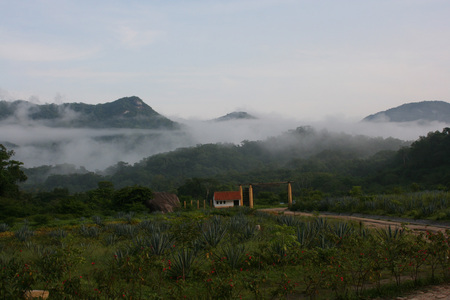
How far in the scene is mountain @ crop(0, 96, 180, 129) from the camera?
184375 millimetres

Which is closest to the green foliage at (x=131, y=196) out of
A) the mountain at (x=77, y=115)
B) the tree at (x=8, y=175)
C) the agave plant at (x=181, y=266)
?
the tree at (x=8, y=175)

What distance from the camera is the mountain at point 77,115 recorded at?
605ft

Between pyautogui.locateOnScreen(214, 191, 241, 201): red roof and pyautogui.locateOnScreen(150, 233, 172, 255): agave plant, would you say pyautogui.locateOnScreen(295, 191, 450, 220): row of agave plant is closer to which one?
pyautogui.locateOnScreen(150, 233, 172, 255): agave plant

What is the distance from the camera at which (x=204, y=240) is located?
9.38 meters

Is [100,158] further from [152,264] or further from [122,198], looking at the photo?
[152,264]

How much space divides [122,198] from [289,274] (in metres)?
→ 27.1

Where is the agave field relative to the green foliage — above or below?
above

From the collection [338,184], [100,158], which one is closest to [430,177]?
[338,184]

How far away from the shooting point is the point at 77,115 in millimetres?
191125

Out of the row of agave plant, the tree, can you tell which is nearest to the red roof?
the row of agave plant

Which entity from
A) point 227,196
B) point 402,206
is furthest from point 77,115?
point 402,206

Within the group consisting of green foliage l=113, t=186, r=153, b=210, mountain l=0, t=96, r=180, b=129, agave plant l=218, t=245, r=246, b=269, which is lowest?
green foliage l=113, t=186, r=153, b=210

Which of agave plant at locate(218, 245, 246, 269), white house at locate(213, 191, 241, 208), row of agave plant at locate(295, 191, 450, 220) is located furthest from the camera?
white house at locate(213, 191, 241, 208)

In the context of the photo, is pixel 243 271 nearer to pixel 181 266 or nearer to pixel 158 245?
pixel 181 266
